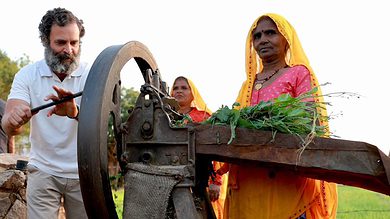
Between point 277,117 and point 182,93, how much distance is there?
3.83 meters

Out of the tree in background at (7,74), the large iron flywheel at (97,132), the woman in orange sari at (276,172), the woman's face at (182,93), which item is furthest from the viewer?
the tree in background at (7,74)

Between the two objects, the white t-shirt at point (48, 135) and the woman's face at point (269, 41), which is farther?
the white t-shirt at point (48, 135)

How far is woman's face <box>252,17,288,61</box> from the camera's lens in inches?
126

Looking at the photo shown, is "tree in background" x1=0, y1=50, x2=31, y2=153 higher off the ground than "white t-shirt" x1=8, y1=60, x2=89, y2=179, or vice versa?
"tree in background" x1=0, y1=50, x2=31, y2=153

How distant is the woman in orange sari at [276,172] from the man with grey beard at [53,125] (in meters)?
1.09

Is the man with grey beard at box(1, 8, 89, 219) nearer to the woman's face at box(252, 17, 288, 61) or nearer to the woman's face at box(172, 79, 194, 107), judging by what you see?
the woman's face at box(252, 17, 288, 61)

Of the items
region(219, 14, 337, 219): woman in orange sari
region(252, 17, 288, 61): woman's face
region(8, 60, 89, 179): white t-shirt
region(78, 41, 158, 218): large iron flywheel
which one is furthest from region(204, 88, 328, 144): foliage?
region(8, 60, 89, 179): white t-shirt

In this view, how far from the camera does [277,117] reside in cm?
241

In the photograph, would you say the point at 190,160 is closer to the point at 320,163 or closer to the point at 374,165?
the point at 320,163

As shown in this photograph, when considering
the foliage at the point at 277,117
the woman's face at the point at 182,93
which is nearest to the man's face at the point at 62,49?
the foliage at the point at 277,117

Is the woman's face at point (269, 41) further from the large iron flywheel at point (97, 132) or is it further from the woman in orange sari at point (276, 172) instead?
the large iron flywheel at point (97, 132)

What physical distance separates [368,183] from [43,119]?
6.89 ft

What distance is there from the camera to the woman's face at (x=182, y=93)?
614 cm

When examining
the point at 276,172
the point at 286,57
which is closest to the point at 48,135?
the point at 276,172
